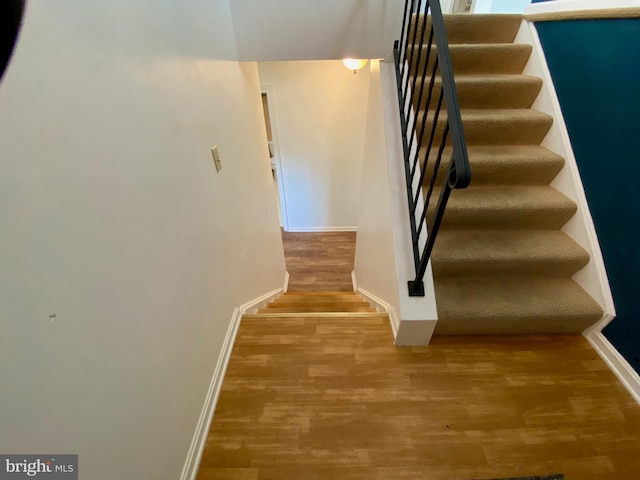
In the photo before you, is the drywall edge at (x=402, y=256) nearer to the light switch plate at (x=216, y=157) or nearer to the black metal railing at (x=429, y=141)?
the black metal railing at (x=429, y=141)

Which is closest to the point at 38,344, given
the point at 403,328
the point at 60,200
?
the point at 60,200

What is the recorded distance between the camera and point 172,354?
0.99 m

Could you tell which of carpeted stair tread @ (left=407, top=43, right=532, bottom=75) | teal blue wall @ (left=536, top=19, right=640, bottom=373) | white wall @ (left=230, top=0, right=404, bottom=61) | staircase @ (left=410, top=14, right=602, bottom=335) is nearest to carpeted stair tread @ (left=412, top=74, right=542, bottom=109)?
staircase @ (left=410, top=14, right=602, bottom=335)

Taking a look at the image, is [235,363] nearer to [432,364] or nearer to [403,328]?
[403,328]

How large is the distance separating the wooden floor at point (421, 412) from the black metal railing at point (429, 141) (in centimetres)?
43

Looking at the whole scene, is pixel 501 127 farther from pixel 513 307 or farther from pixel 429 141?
pixel 513 307

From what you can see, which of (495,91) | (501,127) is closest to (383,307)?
(501,127)

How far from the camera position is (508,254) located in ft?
4.92

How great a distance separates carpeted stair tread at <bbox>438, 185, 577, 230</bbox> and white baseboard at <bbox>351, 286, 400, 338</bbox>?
22.5 inches

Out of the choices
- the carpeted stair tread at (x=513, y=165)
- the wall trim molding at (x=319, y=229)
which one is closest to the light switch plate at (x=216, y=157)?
the carpeted stair tread at (x=513, y=165)

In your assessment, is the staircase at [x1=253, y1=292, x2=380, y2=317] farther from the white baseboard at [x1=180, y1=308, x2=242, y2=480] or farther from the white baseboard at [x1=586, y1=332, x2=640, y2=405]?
the white baseboard at [x1=586, y1=332, x2=640, y2=405]

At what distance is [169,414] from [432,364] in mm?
1104

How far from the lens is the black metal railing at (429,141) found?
3.11ft

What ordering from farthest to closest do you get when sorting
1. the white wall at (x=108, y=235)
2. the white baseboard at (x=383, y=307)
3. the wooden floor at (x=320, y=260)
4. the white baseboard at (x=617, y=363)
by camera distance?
the wooden floor at (x=320, y=260)
the white baseboard at (x=383, y=307)
the white baseboard at (x=617, y=363)
the white wall at (x=108, y=235)
